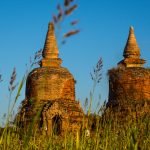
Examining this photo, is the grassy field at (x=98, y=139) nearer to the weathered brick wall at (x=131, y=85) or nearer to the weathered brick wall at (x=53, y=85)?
the weathered brick wall at (x=53, y=85)

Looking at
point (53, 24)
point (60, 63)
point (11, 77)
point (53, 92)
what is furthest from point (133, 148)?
point (60, 63)

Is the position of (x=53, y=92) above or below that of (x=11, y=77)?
above

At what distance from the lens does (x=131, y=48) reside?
31.3 meters

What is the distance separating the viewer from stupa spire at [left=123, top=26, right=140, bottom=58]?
102ft

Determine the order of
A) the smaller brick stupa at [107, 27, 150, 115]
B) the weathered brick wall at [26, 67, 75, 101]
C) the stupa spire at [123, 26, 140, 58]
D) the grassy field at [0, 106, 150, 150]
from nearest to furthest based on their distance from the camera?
1. the grassy field at [0, 106, 150, 150]
2. the weathered brick wall at [26, 67, 75, 101]
3. the smaller brick stupa at [107, 27, 150, 115]
4. the stupa spire at [123, 26, 140, 58]

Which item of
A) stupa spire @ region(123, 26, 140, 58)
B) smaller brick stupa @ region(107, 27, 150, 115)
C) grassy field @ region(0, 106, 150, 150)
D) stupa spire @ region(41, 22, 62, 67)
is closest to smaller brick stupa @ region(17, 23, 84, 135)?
stupa spire @ region(41, 22, 62, 67)

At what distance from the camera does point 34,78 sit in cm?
2908

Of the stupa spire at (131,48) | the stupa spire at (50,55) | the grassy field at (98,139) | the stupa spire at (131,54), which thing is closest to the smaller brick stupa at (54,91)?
the stupa spire at (50,55)

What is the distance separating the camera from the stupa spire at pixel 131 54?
30686mm

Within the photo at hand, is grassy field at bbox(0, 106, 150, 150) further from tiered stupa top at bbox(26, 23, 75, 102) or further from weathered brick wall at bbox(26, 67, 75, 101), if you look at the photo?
weathered brick wall at bbox(26, 67, 75, 101)

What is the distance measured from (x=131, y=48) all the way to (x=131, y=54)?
0.47 meters

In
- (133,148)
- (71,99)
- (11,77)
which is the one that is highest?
(71,99)

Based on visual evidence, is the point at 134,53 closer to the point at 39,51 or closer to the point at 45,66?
the point at 45,66

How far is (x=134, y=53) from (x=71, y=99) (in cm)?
583
